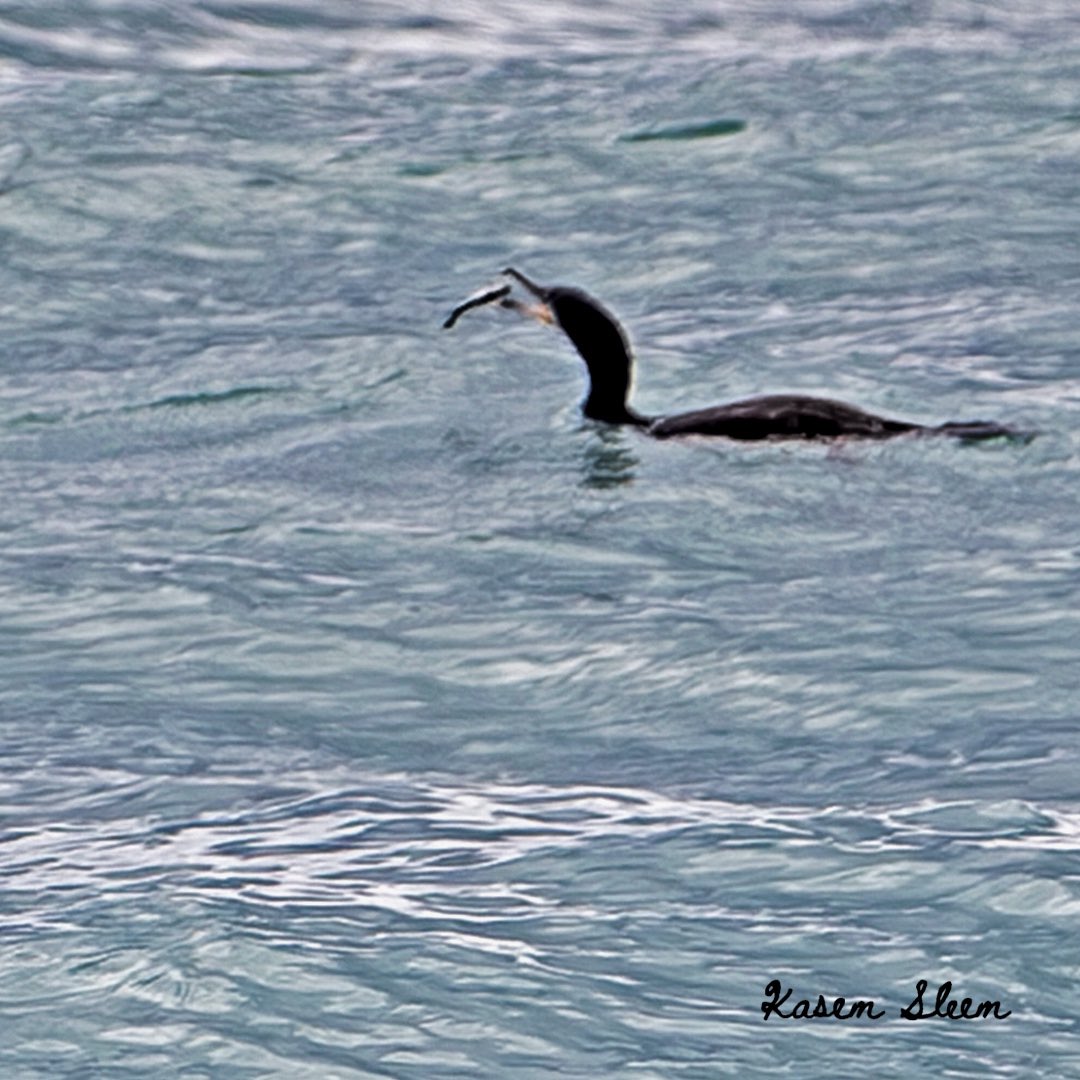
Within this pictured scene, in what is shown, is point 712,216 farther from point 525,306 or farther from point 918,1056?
point 918,1056

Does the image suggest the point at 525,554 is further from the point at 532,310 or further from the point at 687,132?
the point at 687,132

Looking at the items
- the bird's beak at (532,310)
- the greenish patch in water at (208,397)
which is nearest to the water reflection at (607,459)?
the bird's beak at (532,310)

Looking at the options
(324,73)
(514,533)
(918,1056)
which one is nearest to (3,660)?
(514,533)

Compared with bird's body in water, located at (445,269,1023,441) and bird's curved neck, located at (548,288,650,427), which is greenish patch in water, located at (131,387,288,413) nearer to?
bird's body in water, located at (445,269,1023,441)

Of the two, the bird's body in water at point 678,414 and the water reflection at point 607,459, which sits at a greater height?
the bird's body in water at point 678,414

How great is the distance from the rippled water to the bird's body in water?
10cm

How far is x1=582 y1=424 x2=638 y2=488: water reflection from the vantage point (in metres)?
10.6

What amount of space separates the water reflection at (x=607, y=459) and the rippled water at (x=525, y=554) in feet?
0.09

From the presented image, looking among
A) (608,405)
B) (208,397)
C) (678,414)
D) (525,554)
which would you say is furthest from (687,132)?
(525,554)

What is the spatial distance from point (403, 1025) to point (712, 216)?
24.6ft

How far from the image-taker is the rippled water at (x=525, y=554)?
22.9 feet

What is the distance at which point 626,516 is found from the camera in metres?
10.2

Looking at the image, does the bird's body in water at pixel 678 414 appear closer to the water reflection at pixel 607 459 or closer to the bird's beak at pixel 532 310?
the bird's beak at pixel 532 310

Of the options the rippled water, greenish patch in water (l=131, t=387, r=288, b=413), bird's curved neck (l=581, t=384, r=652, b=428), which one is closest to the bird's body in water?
bird's curved neck (l=581, t=384, r=652, b=428)
